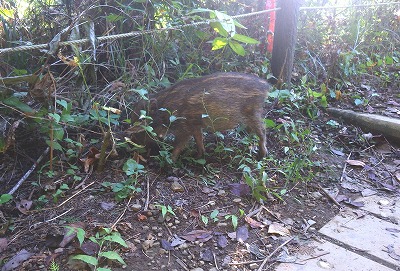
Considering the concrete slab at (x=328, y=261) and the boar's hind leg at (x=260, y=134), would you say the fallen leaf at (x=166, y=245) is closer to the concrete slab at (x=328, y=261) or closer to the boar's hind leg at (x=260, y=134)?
Result: the concrete slab at (x=328, y=261)

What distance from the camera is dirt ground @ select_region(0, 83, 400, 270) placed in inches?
108

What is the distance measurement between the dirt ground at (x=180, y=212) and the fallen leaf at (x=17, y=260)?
0.7 inches

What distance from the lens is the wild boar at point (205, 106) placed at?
4023mm

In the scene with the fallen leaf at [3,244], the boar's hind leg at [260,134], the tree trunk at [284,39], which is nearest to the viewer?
the fallen leaf at [3,244]

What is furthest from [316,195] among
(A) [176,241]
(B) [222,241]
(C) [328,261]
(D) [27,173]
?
(D) [27,173]

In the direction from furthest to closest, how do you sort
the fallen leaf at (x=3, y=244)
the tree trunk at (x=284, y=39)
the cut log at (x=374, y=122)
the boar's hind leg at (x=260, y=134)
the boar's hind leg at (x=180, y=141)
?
the tree trunk at (x=284, y=39)
the cut log at (x=374, y=122)
the boar's hind leg at (x=260, y=134)
the boar's hind leg at (x=180, y=141)
the fallen leaf at (x=3, y=244)

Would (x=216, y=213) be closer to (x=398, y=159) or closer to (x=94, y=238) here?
(x=94, y=238)

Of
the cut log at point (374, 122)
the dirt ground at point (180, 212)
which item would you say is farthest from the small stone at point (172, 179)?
the cut log at point (374, 122)

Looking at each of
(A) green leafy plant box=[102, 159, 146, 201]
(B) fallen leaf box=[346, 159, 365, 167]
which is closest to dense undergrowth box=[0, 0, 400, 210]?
(A) green leafy plant box=[102, 159, 146, 201]

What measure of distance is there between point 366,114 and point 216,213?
9.60 feet

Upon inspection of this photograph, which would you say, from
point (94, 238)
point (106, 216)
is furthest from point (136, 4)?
point (94, 238)

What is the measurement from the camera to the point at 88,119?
153 inches

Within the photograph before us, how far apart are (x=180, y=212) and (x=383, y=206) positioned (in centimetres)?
184

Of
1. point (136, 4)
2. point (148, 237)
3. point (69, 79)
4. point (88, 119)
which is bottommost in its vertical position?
point (148, 237)
